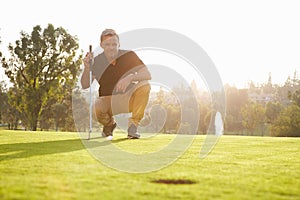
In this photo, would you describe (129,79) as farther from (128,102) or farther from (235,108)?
(235,108)

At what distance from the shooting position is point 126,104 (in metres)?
7.45

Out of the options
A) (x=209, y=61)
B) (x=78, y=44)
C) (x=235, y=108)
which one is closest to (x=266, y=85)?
(x=235, y=108)

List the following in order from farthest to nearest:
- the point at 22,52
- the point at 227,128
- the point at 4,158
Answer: the point at 227,128
the point at 22,52
the point at 4,158

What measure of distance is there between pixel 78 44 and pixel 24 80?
6.71 meters

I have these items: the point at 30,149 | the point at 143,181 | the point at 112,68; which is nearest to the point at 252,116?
the point at 112,68

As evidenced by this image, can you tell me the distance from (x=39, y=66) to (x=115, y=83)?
101 ft

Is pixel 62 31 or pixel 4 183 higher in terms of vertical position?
pixel 62 31

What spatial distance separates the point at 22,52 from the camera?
36.2 m

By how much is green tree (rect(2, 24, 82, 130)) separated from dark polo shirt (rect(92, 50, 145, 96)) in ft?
98.2

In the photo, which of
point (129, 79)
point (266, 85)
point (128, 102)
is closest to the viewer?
point (129, 79)

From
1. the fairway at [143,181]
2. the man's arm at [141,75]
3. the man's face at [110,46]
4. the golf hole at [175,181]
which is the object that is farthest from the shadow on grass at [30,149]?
the man's face at [110,46]

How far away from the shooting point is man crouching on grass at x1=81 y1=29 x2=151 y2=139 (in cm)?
707

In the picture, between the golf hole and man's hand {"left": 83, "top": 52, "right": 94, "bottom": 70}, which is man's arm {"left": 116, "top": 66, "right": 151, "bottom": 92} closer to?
man's hand {"left": 83, "top": 52, "right": 94, "bottom": 70}

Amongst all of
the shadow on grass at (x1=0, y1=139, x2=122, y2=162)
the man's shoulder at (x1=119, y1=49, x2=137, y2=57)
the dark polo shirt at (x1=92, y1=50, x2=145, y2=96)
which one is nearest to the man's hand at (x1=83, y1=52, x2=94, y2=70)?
the dark polo shirt at (x1=92, y1=50, x2=145, y2=96)
